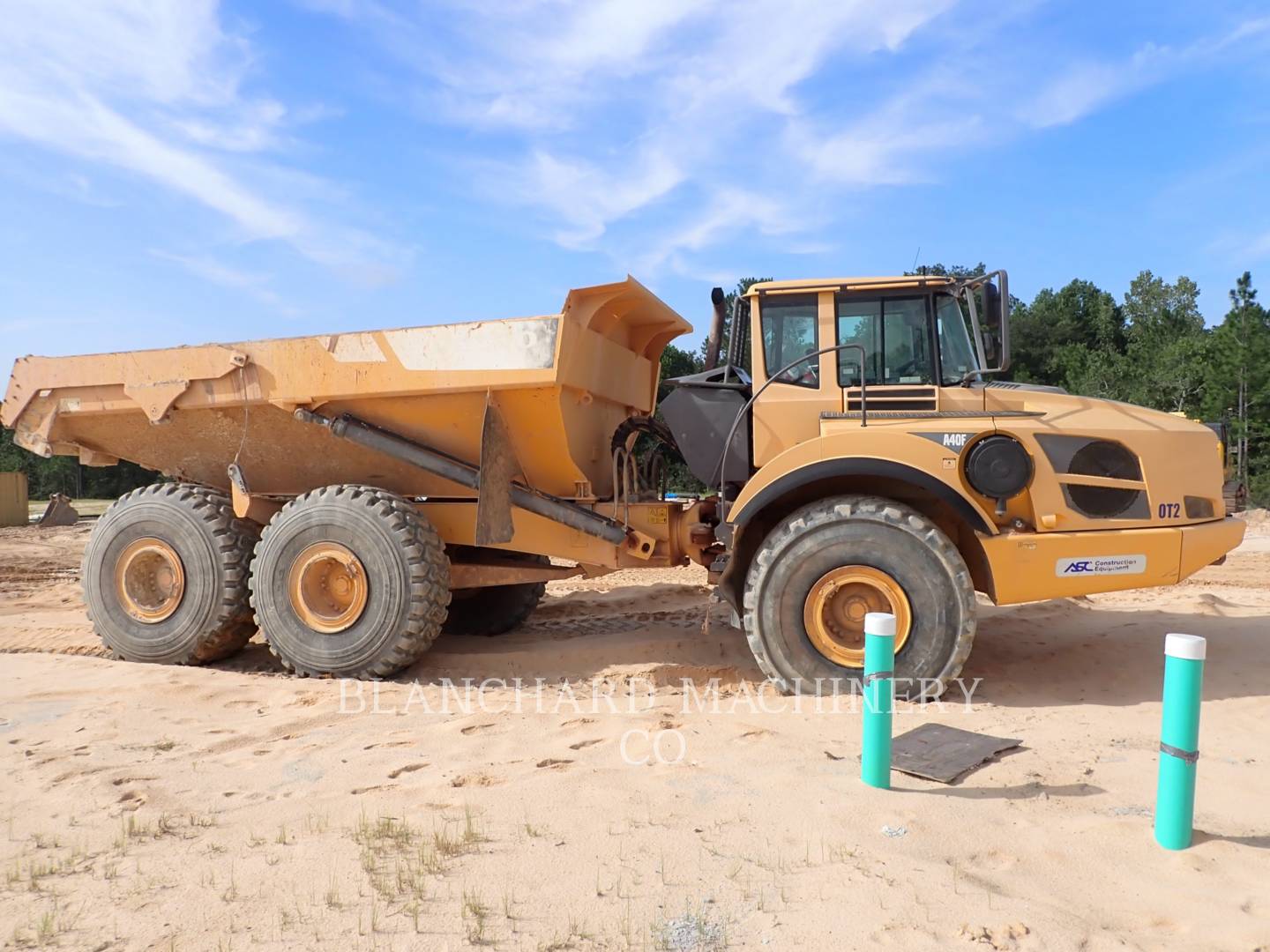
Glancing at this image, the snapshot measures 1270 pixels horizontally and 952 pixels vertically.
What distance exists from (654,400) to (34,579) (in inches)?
373

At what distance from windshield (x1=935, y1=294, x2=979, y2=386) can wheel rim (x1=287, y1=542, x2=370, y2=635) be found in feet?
13.2

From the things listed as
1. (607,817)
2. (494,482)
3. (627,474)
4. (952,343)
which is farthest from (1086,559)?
(494,482)

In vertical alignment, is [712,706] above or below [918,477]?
below

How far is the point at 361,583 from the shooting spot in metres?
5.93

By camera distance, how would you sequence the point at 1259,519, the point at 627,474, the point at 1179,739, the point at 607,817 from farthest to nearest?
the point at 1259,519
the point at 627,474
the point at 607,817
the point at 1179,739

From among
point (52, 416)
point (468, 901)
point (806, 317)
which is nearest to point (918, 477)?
point (806, 317)

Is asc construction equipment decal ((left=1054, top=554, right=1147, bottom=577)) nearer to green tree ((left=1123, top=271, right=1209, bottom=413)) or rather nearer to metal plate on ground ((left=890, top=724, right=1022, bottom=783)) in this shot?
metal plate on ground ((left=890, top=724, right=1022, bottom=783))

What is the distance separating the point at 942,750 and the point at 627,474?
307 centimetres

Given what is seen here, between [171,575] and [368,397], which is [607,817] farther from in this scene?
[171,575]

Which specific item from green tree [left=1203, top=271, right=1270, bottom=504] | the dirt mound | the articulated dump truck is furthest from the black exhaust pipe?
green tree [left=1203, top=271, right=1270, bottom=504]

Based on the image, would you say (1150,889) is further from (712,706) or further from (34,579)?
(34,579)

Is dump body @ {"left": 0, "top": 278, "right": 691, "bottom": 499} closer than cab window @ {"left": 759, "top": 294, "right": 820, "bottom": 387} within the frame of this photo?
No

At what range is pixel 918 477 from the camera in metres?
4.95

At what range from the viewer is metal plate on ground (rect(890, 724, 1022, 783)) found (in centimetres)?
371
